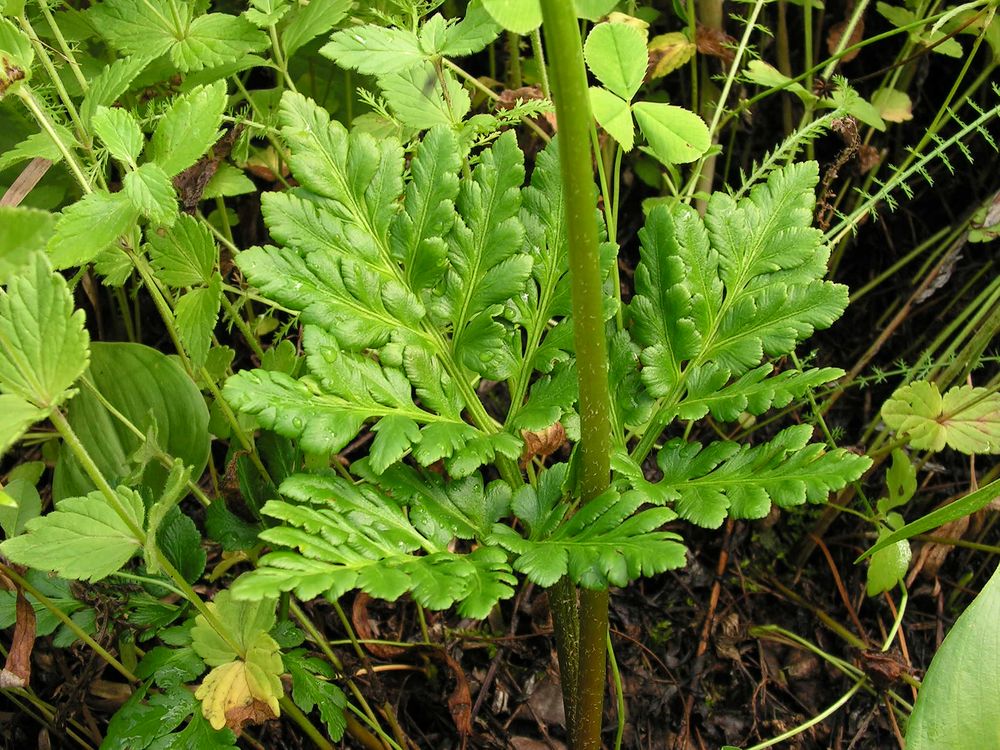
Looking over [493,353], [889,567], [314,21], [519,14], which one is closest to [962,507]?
[889,567]

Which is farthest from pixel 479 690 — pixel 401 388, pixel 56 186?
pixel 56 186

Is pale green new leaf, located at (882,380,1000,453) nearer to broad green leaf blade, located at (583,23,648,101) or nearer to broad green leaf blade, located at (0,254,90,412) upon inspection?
broad green leaf blade, located at (583,23,648,101)

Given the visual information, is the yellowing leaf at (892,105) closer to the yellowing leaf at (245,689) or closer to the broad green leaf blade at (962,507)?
the broad green leaf blade at (962,507)

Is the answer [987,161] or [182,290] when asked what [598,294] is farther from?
[987,161]

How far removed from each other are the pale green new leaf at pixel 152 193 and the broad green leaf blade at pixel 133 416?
1.10 ft

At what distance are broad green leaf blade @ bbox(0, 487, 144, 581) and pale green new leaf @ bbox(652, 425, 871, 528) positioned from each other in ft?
1.74

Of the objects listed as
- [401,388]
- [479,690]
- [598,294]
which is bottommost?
[479,690]

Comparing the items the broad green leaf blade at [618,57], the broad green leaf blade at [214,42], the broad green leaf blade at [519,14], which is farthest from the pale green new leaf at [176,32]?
the broad green leaf blade at [519,14]

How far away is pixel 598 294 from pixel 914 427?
704mm

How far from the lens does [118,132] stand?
0.94m

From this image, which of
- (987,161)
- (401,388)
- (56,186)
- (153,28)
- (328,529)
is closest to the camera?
(328,529)

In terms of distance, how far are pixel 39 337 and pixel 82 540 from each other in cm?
24

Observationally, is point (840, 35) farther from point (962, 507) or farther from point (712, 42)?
point (962, 507)

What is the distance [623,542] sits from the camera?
796 mm
